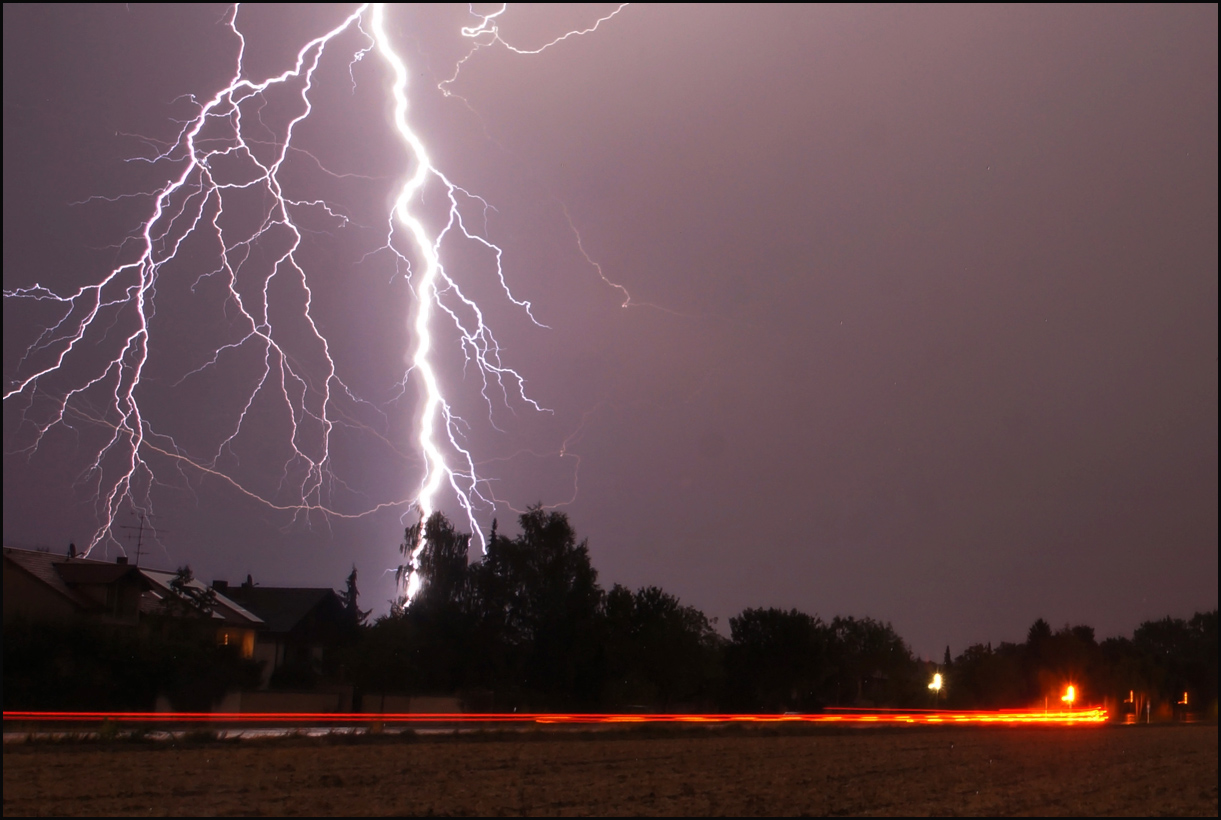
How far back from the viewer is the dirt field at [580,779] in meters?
12.3

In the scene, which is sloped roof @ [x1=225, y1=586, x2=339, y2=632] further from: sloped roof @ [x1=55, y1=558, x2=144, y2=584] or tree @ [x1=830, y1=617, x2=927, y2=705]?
tree @ [x1=830, y1=617, x2=927, y2=705]

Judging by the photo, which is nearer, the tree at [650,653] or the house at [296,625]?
the tree at [650,653]

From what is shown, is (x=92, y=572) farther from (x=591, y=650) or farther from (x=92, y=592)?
(x=591, y=650)

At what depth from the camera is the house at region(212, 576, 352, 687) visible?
143 ft

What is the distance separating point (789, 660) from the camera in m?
50.3

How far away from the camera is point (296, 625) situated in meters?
45.8

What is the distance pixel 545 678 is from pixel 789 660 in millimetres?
15949

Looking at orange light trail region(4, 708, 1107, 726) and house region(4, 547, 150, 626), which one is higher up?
house region(4, 547, 150, 626)

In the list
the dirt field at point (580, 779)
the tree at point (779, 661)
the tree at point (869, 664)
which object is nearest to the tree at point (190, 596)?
the dirt field at point (580, 779)

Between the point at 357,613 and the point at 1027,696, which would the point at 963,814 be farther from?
the point at 1027,696

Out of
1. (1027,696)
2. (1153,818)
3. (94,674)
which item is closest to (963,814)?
(1153,818)

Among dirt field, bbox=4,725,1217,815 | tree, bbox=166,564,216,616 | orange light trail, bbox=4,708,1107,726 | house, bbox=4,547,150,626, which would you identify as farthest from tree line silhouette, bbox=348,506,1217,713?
dirt field, bbox=4,725,1217,815

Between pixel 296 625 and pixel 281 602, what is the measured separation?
3027 millimetres

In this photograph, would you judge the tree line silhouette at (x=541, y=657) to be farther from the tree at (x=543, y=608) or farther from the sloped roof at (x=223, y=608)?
the sloped roof at (x=223, y=608)
